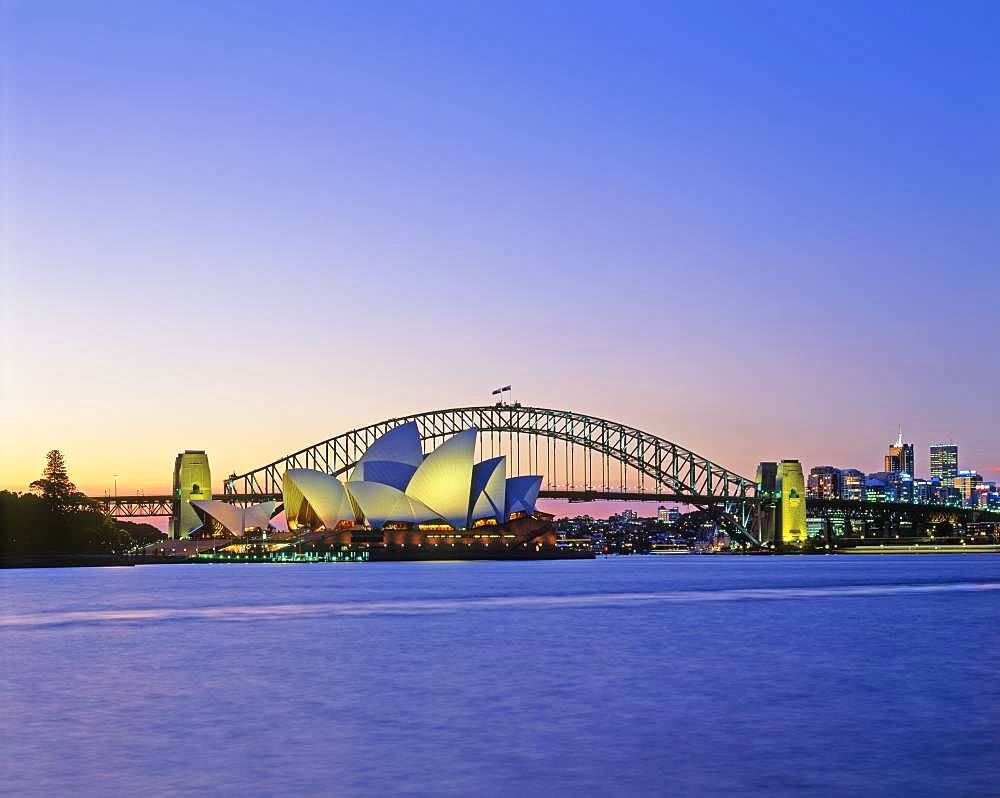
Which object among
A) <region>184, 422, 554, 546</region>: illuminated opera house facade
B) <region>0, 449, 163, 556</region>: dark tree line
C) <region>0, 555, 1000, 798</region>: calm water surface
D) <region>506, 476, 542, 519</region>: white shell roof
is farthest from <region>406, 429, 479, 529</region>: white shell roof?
<region>0, 555, 1000, 798</region>: calm water surface

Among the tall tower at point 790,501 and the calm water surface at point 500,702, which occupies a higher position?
the tall tower at point 790,501

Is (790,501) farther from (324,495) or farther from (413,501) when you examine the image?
(324,495)

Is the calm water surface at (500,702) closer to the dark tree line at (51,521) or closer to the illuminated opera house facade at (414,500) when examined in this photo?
the dark tree line at (51,521)

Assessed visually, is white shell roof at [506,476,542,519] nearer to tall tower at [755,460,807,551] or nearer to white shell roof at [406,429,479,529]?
white shell roof at [406,429,479,529]

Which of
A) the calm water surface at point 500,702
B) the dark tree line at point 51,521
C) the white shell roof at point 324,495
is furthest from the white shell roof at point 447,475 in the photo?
the calm water surface at point 500,702

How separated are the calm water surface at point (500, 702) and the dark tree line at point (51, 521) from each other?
64060mm

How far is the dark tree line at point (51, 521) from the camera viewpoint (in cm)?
11194

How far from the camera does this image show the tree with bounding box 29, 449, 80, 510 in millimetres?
125781

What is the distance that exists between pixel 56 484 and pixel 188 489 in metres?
42.0

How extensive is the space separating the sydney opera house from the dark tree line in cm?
2688

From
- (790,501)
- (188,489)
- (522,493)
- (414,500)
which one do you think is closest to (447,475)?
(414,500)

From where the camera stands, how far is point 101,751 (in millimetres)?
18859

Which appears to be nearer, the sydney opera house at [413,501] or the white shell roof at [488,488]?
the sydney opera house at [413,501]

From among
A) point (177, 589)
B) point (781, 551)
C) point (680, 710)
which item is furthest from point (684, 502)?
point (680, 710)
